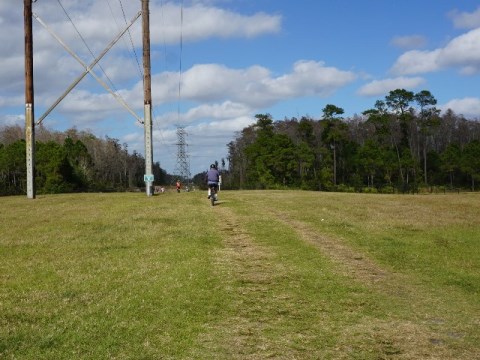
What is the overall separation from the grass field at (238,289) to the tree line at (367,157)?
234ft

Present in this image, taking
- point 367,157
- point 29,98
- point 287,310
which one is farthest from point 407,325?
point 367,157

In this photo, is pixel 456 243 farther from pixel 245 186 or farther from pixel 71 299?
pixel 245 186

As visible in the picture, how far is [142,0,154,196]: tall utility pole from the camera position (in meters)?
33.1

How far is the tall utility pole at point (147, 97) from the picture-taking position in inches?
1302

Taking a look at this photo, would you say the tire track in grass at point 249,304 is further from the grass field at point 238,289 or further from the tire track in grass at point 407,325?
the tire track in grass at point 407,325

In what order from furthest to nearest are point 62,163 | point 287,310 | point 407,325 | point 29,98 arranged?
point 62,163, point 29,98, point 287,310, point 407,325

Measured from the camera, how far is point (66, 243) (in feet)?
50.5

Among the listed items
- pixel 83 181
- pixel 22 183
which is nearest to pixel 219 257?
pixel 83 181

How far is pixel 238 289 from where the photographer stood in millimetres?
10242

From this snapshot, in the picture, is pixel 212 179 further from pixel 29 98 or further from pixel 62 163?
pixel 62 163

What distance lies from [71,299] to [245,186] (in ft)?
285

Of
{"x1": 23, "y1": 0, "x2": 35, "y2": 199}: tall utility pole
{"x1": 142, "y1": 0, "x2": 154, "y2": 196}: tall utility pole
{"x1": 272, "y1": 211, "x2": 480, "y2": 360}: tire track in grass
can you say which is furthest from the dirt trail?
{"x1": 23, "y1": 0, "x2": 35, "y2": 199}: tall utility pole

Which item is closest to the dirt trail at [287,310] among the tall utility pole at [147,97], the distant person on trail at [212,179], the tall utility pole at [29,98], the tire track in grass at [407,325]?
the tire track in grass at [407,325]

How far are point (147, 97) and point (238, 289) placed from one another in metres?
25.1
